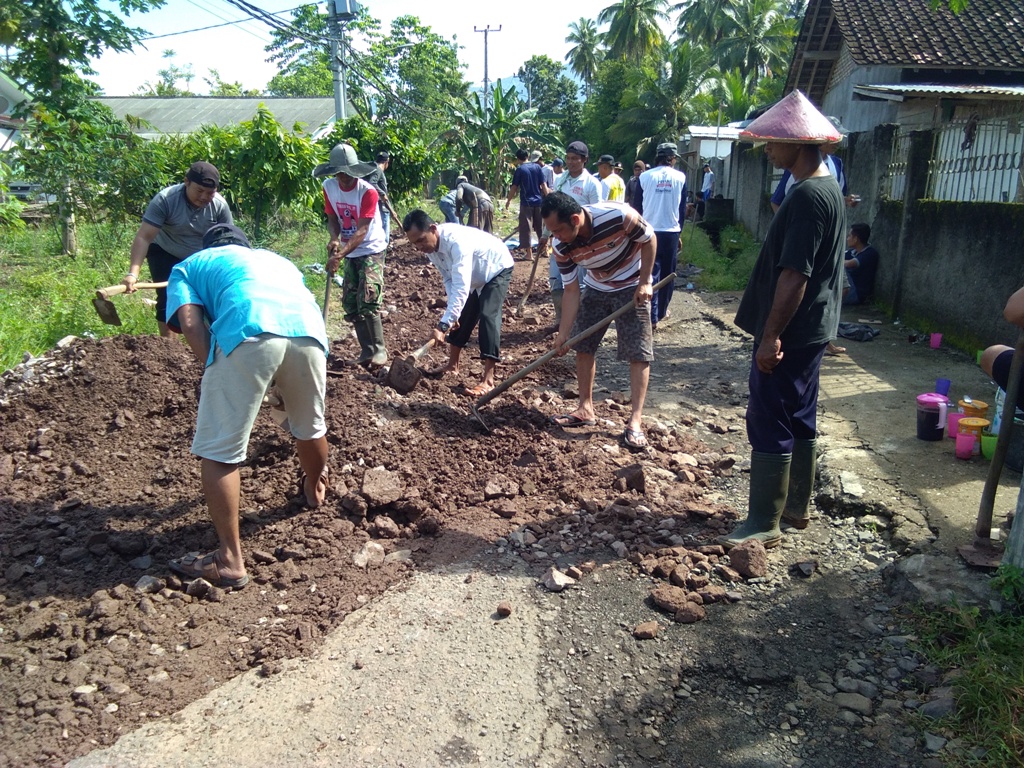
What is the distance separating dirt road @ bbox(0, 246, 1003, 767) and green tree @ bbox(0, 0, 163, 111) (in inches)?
282

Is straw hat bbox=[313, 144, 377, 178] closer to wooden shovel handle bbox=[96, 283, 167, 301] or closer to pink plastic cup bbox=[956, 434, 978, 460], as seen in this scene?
wooden shovel handle bbox=[96, 283, 167, 301]

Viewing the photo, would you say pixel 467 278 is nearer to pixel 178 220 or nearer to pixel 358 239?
pixel 358 239

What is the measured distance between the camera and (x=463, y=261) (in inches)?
196

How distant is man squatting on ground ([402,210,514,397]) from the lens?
15.9ft

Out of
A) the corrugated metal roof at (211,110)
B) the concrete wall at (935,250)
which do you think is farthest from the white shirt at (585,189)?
the corrugated metal roof at (211,110)

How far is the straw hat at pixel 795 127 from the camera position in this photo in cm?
295

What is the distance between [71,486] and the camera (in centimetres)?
393

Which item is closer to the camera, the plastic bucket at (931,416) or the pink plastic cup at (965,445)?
the pink plastic cup at (965,445)

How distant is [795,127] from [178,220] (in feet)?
12.9

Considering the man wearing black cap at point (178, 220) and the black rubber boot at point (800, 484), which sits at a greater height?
the man wearing black cap at point (178, 220)

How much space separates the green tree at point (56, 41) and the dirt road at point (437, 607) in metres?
7.17

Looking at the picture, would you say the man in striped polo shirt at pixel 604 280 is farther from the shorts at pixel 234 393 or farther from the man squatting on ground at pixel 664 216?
the man squatting on ground at pixel 664 216

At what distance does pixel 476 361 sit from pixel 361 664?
4.03 meters

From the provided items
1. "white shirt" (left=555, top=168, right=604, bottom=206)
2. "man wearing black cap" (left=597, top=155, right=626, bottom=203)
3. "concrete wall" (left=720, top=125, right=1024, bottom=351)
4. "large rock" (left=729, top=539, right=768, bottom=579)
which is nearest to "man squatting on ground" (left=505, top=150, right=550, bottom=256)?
"man wearing black cap" (left=597, top=155, right=626, bottom=203)
